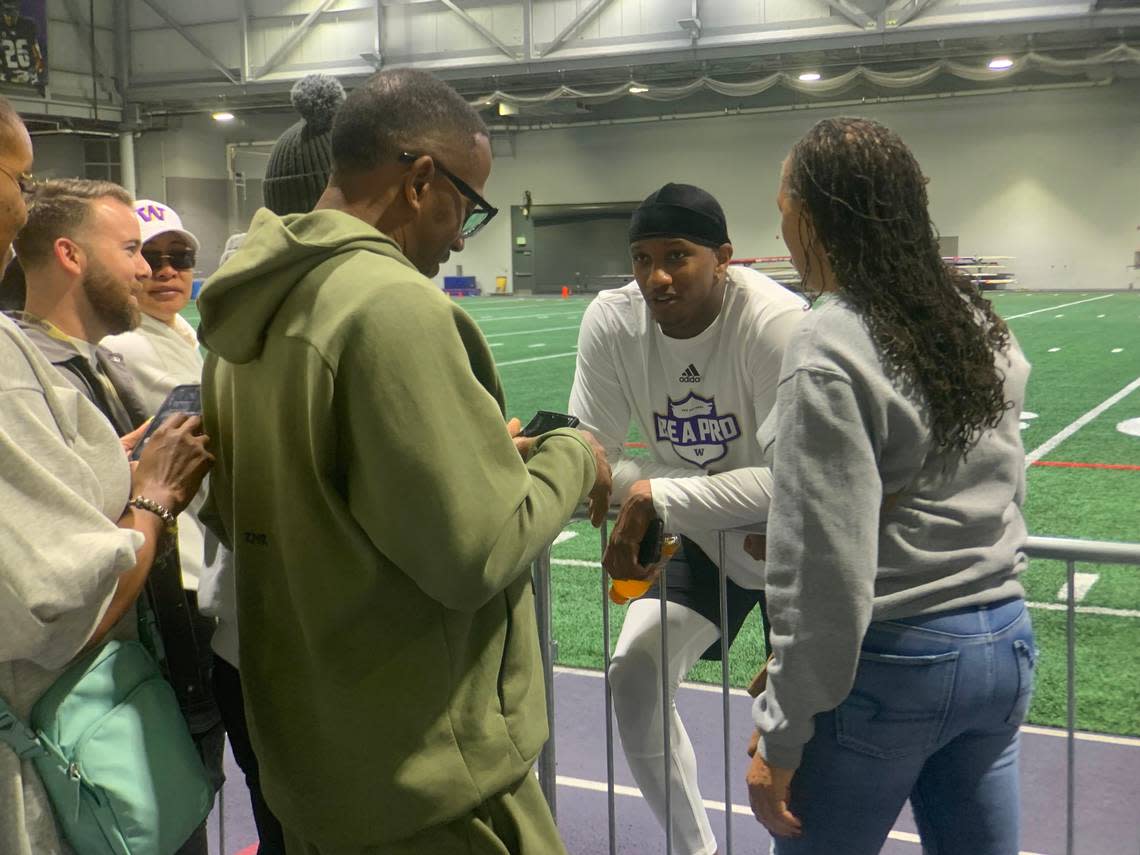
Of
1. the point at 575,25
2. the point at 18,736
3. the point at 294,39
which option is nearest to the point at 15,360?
the point at 18,736

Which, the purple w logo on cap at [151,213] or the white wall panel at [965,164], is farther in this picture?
the white wall panel at [965,164]

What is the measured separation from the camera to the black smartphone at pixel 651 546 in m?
2.58

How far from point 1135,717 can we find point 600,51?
2489 cm

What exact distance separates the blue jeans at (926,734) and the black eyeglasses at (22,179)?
1573 mm

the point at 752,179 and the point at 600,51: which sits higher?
the point at 600,51

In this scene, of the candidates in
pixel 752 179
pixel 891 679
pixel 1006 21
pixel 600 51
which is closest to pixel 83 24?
pixel 600 51

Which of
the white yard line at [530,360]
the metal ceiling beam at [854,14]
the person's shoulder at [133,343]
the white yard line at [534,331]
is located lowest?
the white yard line at [530,360]

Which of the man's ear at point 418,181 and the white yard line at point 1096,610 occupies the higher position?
the man's ear at point 418,181

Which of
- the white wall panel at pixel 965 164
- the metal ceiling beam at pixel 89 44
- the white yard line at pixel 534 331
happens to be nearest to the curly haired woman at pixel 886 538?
the white yard line at pixel 534 331

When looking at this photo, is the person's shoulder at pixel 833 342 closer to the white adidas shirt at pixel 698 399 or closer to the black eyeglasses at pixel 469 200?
the black eyeglasses at pixel 469 200

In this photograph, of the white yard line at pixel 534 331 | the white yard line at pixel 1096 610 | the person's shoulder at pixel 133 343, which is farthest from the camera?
the white yard line at pixel 534 331

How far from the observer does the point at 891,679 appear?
1.84 metres

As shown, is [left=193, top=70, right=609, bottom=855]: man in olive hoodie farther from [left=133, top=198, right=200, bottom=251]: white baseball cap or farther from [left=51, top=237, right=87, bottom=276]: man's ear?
[left=133, top=198, right=200, bottom=251]: white baseball cap

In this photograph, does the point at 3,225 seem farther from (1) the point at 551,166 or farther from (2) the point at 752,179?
(1) the point at 551,166
